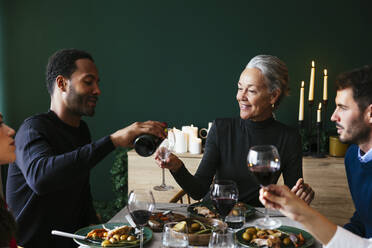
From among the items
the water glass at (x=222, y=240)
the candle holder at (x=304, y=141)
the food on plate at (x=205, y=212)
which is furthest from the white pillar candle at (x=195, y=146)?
the water glass at (x=222, y=240)

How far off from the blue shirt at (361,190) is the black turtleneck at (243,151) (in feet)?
1.38

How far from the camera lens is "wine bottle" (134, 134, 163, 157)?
5.89 ft

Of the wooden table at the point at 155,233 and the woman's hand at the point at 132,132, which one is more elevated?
the woman's hand at the point at 132,132

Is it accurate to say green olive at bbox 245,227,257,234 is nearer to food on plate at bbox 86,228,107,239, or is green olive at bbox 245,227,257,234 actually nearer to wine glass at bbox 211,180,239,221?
wine glass at bbox 211,180,239,221

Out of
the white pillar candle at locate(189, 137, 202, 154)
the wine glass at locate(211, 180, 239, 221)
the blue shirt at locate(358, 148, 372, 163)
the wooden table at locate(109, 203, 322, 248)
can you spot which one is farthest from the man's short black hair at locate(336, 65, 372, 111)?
the white pillar candle at locate(189, 137, 202, 154)

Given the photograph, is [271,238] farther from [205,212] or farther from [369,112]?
[369,112]

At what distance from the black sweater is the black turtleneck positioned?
67 cm

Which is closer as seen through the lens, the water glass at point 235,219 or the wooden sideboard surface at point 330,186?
the water glass at point 235,219

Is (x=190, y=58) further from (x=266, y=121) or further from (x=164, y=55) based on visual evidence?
(x=266, y=121)

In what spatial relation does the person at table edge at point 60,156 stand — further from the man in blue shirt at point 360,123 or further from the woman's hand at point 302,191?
the man in blue shirt at point 360,123

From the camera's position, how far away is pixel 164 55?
4.03 m

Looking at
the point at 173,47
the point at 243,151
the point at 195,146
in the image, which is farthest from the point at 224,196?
the point at 173,47

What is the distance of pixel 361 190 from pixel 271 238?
557mm

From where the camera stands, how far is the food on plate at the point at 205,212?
1741 mm
